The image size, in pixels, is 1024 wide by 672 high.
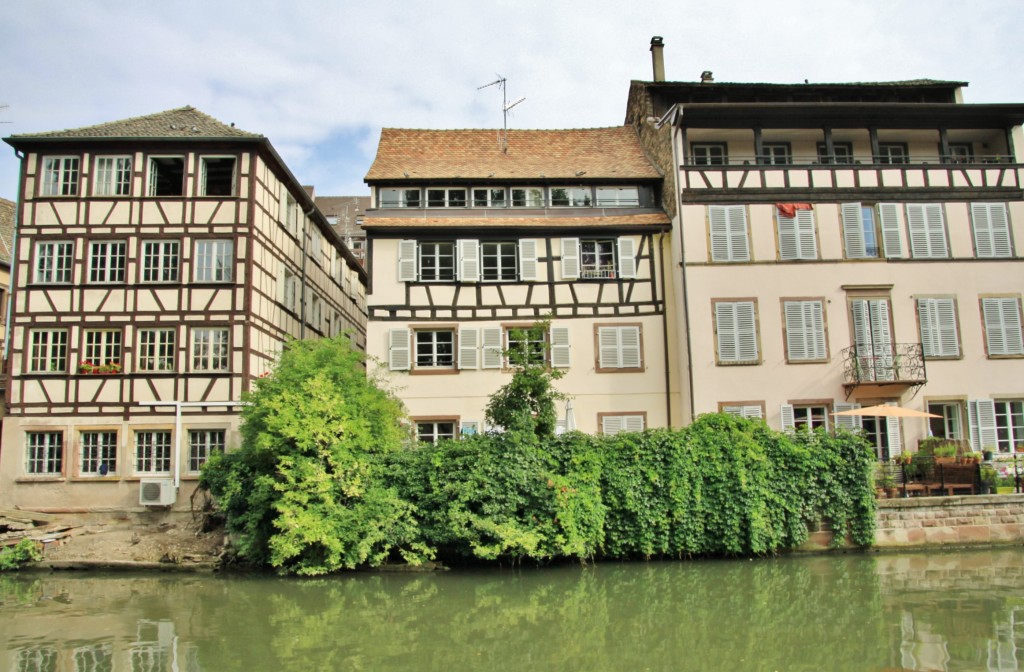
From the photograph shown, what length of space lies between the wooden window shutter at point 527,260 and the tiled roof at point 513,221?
0.50 metres

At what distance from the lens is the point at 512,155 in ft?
82.9

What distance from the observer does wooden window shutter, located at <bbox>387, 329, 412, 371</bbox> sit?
22.3 meters

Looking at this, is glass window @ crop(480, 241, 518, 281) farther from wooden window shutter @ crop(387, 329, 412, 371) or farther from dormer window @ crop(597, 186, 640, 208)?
dormer window @ crop(597, 186, 640, 208)

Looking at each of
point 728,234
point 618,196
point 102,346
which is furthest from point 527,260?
point 102,346

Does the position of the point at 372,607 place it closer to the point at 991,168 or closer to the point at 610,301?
the point at 610,301

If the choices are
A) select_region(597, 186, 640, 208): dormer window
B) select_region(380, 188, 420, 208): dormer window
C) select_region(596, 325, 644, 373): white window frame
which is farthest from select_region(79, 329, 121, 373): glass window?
select_region(597, 186, 640, 208): dormer window

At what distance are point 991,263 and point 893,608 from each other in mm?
14067

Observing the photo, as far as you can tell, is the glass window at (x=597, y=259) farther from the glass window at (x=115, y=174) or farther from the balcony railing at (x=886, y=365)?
the glass window at (x=115, y=174)

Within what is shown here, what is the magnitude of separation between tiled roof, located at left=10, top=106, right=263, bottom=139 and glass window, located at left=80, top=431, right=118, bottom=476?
7.83 meters

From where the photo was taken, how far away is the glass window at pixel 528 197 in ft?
78.3

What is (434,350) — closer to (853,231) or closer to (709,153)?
(709,153)

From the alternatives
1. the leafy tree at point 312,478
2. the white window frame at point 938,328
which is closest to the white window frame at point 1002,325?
the white window frame at point 938,328

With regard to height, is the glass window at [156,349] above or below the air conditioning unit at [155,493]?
above

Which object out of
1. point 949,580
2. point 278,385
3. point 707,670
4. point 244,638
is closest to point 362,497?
point 278,385
